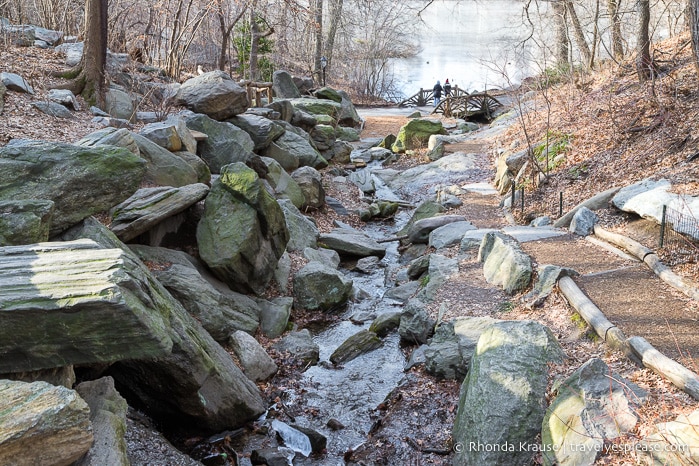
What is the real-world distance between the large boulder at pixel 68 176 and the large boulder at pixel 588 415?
5285 mm

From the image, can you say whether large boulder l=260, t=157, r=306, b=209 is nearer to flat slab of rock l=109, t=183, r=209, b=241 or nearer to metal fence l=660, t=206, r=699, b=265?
flat slab of rock l=109, t=183, r=209, b=241

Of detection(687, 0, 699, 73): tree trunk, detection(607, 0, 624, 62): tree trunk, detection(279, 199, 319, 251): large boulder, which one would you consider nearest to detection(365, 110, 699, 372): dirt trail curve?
detection(687, 0, 699, 73): tree trunk

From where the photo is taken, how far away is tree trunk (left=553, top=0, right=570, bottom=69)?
18.9 metres

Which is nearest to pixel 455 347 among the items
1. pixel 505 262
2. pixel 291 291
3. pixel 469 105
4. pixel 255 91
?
pixel 505 262

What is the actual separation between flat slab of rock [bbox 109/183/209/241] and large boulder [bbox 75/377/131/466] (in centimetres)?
355

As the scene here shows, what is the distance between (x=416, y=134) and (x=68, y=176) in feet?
51.9

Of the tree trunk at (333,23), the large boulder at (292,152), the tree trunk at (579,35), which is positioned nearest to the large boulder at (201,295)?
the large boulder at (292,152)

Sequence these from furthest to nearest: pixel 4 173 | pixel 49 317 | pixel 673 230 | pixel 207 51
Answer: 1. pixel 207 51
2. pixel 673 230
3. pixel 4 173
4. pixel 49 317

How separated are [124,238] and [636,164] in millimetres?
8751

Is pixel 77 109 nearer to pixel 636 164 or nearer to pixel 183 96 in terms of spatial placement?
pixel 183 96

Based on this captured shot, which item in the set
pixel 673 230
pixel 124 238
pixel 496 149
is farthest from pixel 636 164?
pixel 124 238

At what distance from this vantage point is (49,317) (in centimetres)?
443

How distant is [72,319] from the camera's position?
14.5 feet

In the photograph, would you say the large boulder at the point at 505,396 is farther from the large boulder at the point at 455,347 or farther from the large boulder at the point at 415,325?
the large boulder at the point at 415,325
